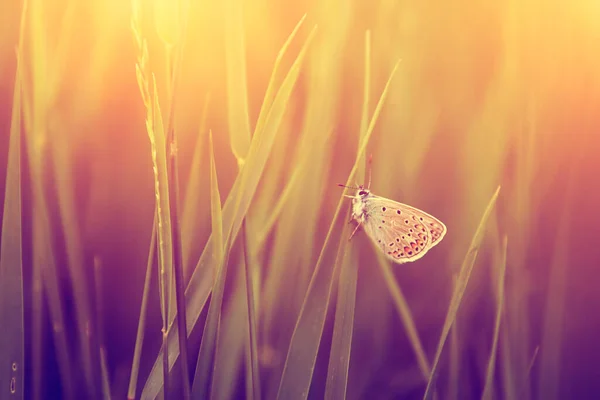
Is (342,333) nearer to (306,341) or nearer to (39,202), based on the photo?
(306,341)

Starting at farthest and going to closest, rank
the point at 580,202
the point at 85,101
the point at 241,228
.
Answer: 1. the point at 580,202
2. the point at 85,101
3. the point at 241,228

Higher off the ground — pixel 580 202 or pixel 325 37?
pixel 325 37

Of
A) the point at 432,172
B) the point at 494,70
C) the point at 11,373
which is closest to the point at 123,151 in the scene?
the point at 11,373

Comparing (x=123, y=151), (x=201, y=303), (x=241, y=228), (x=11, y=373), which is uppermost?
(x=123, y=151)

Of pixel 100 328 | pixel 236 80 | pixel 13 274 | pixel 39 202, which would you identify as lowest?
pixel 100 328

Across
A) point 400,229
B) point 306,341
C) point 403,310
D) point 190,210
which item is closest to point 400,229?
point 400,229

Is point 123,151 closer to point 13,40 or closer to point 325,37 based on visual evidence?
point 13,40
